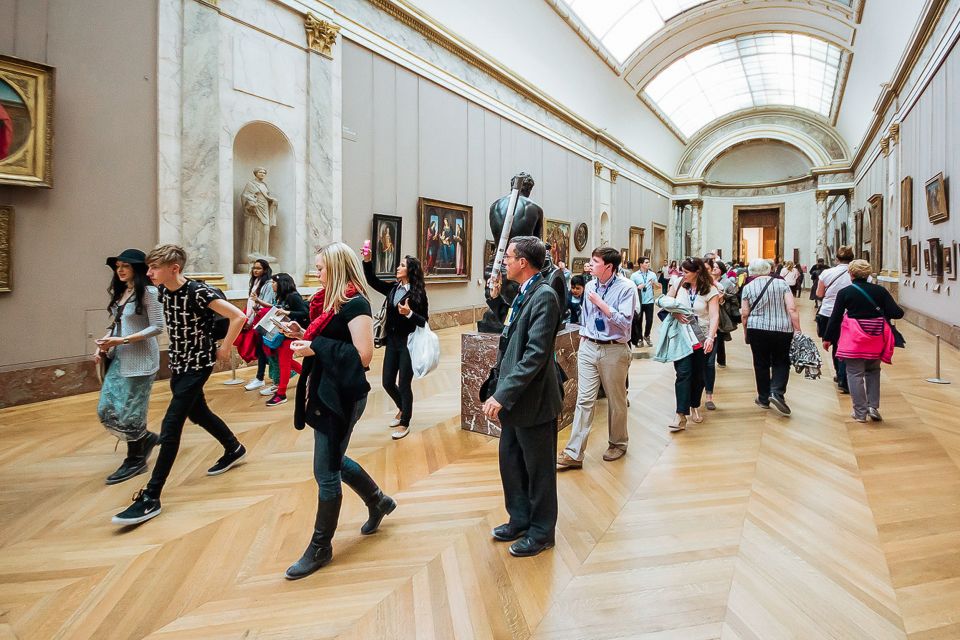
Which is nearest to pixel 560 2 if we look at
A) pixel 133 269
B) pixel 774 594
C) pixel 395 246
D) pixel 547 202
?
pixel 547 202

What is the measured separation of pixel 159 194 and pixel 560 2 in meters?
13.0

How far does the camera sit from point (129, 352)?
380cm

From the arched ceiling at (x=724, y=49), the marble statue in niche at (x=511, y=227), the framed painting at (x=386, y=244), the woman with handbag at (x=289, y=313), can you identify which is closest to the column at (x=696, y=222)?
the arched ceiling at (x=724, y=49)

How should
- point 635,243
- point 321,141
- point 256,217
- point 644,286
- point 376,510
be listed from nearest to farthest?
point 376,510 → point 256,217 → point 321,141 → point 644,286 → point 635,243

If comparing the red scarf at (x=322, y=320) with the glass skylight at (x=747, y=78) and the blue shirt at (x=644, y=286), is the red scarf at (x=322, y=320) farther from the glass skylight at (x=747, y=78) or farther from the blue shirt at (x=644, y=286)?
the glass skylight at (x=747, y=78)

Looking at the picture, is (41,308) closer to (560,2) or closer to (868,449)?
(868,449)

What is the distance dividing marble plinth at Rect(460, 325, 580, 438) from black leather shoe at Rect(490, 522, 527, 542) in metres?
1.86

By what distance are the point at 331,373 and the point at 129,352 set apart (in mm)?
2083

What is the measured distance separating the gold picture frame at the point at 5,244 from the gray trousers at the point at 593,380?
5860 millimetres

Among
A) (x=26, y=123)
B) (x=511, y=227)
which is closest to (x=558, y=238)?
(x=511, y=227)

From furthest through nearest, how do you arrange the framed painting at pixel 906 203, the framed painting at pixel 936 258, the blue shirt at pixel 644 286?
the framed painting at pixel 906 203 < the blue shirt at pixel 644 286 < the framed painting at pixel 936 258

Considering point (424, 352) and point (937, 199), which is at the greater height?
point (937, 199)

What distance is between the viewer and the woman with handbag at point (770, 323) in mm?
5410

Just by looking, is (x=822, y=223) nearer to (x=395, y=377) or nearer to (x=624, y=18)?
(x=624, y=18)
